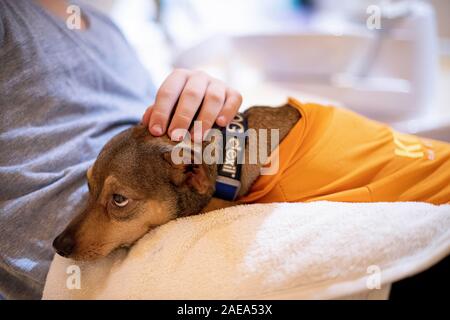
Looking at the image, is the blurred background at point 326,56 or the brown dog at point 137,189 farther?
the blurred background at point 326,56

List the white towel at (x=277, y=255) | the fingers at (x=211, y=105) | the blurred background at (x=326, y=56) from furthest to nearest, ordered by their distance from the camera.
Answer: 1. the blurred background at (x=326, y=56)
2. the fingers at (x=211, y=105)
3. the white towel at (x=277, y=255)

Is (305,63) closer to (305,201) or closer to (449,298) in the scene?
(305,201)

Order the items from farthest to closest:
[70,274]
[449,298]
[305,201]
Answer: [305,201]
[70,274]
[449,298]

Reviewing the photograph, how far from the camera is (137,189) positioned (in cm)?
135

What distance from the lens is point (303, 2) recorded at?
6.56 meters

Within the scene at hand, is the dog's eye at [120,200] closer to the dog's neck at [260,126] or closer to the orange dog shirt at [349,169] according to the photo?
the dog's neck at [260,126]

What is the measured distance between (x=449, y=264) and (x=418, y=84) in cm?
243

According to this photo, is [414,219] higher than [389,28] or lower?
lower

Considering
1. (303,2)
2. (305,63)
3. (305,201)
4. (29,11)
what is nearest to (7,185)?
(29,11)

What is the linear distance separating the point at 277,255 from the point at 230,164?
0.41m

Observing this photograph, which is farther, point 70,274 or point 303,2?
point 303,2

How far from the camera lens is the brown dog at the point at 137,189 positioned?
1.33 meters

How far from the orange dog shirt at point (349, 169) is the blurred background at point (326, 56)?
4.02 feet

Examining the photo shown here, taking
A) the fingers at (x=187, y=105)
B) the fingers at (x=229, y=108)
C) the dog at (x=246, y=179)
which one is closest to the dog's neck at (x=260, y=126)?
the dog at (x=246, y=179)
